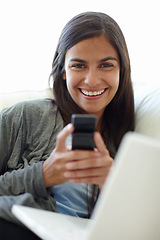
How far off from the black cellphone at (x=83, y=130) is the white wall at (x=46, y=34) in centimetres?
88

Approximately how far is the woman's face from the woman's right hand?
0.35 m

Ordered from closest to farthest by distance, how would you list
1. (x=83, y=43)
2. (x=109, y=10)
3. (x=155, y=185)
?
(x=155, y=185), (x=83, y=43), (x=109, y=10)

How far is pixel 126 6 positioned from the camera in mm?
1872

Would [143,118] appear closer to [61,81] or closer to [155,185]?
[61,81]

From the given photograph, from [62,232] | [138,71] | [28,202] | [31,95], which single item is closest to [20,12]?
[31,95]

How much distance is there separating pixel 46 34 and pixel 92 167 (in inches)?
43.2

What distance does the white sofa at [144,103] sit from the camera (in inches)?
45.1

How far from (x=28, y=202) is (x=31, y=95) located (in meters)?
0.64

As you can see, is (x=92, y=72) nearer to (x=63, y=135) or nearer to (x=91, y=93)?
(x=91, y=93)

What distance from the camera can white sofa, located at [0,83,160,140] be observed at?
115 cm

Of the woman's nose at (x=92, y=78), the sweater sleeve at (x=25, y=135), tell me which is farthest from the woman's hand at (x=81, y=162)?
the woman's nose at (x=92, y=78)

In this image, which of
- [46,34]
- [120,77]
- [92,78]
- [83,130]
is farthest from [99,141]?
[46,34]

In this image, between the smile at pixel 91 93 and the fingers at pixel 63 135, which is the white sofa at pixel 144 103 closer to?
the smile at pixel 91 93

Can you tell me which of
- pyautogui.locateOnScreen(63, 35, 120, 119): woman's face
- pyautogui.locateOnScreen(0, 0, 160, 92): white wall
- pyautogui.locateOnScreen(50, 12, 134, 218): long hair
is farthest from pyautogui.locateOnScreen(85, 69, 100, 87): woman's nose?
pyautogui.locateOnScreen(0, 0, 160, 92): white wall
